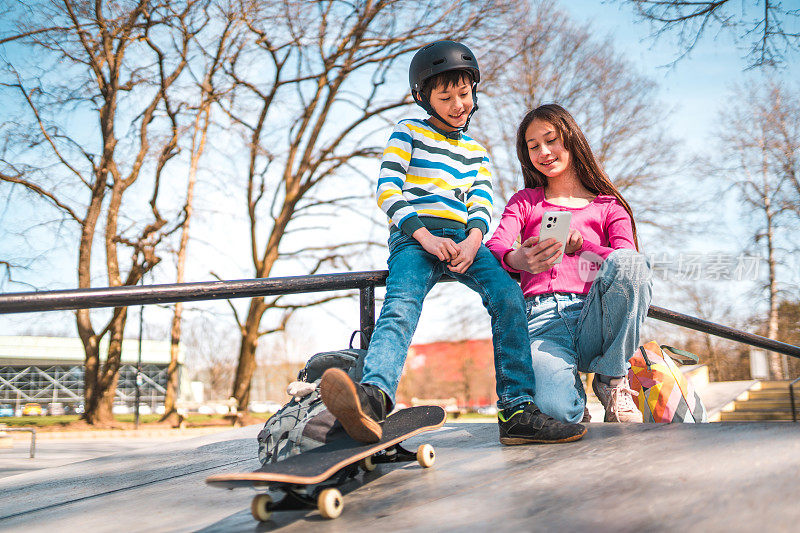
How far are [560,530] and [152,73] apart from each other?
1465 centimetres

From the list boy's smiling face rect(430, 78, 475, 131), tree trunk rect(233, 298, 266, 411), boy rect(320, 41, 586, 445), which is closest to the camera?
boy rect(320, 41, 586, 445)

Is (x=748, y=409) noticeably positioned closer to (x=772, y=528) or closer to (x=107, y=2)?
(x=772, y=528)

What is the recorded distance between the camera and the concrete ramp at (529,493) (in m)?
1.20

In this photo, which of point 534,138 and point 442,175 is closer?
point 442,175

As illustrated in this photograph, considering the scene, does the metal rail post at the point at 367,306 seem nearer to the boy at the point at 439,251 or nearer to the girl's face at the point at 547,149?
the boy at the point at 439,251

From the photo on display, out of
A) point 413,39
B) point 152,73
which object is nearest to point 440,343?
point 413,39

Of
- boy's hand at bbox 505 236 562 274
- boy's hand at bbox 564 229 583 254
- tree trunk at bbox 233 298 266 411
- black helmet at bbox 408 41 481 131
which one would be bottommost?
tree trunk at bbox 233 298 266 411

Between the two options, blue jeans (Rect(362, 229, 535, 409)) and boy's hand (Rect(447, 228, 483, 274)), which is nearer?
blue jeans (Rect(362, 229, 535, 409))

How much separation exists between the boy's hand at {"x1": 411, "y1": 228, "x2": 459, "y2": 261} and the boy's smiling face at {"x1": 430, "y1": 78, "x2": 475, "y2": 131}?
62 cm

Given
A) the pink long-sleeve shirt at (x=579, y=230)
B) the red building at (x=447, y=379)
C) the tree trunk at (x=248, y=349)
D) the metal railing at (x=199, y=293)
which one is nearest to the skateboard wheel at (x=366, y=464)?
the metal railing at (x=199, y=293)

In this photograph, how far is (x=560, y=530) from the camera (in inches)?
45.0

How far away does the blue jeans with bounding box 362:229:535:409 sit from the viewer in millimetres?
1945

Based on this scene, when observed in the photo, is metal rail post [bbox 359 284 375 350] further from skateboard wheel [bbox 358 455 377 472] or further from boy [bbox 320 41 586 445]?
skateboard wheel [bbox 358 455 377 472]

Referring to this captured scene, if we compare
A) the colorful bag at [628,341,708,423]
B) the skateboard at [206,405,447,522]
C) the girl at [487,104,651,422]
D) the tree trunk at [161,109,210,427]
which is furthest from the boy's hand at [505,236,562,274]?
the tree trunk at [161,109,210,427]
